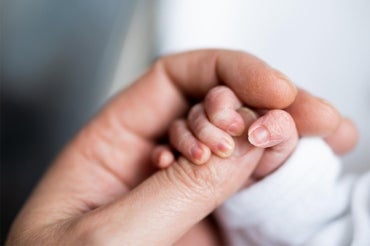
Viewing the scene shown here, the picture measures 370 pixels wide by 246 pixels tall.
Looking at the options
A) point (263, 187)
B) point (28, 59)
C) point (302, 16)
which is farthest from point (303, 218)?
point (28, 59)

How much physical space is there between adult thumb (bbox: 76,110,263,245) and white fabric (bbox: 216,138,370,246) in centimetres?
6

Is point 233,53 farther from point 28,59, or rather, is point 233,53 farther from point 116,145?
point 28,59

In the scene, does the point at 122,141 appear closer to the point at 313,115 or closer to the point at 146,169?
the point at 146,169

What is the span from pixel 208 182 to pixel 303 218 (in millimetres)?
142

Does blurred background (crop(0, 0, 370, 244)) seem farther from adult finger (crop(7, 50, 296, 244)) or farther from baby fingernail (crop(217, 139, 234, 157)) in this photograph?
baby fingernail (crop(217, 139, 234, 157))

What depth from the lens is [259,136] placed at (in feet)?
1.46

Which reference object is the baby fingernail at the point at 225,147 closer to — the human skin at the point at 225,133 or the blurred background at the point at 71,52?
the human skin at the point at 225,133

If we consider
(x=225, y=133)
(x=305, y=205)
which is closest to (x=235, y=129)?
(x=225, y=133)

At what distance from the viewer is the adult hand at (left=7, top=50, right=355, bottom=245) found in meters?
0.46

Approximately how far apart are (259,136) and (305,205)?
0.14 metres

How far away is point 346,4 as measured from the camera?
0.75 m

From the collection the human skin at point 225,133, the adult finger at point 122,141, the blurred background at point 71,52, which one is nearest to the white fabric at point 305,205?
the human skin at point 225,133

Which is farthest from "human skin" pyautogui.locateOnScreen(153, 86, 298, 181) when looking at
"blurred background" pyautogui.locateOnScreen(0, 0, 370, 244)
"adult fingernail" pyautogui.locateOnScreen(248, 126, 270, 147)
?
"blurred background" pyautogui.locateOnScreen(0, 0, 370, 244)

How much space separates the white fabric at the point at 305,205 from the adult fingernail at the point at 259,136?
0.28 feet
